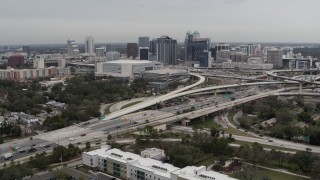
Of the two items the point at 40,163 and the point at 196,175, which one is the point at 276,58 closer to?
the point at 196,175

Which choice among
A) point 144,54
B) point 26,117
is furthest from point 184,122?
point 144,54

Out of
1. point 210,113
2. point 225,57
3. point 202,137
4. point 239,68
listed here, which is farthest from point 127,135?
point 225,57

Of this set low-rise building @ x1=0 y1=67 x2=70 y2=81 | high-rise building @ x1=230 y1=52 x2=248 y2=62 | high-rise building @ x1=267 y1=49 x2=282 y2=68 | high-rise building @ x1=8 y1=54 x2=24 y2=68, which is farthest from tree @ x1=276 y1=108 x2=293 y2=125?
high-rise building @ x1=8 y1=54 x2=24 y2=68

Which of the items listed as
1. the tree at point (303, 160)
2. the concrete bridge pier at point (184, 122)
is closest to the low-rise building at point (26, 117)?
the concrete bridge pier at point (184, 122)

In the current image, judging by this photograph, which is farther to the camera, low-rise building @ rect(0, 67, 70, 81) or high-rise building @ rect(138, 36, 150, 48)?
high-rise building @ rect(138, 36, 150, 48)

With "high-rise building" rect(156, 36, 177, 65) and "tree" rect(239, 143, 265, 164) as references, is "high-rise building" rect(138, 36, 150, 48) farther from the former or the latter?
"tree" rect(239, 143, 265, 164)

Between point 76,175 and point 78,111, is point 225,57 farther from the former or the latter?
point 76,175
